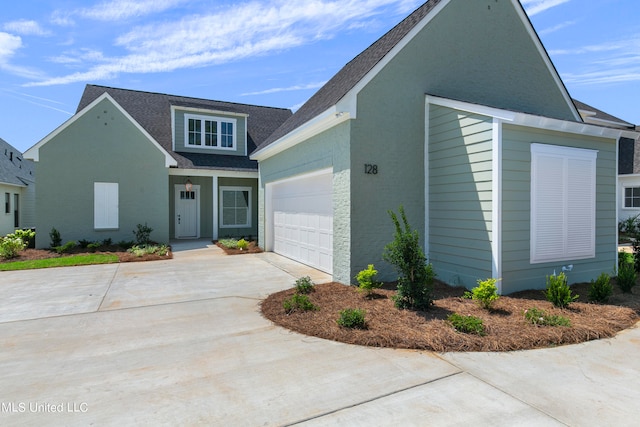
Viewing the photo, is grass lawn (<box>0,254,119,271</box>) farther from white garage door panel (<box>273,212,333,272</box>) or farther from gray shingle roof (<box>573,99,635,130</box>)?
gray shingle roof (<box>573,99,635,130</box>)

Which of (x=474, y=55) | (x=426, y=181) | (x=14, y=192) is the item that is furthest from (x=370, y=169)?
(x=14, y=192)

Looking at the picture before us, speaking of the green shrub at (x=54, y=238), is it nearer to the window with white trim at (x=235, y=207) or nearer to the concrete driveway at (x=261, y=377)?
the window with white trim at (x=235, y=207)

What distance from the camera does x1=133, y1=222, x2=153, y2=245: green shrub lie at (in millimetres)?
13281

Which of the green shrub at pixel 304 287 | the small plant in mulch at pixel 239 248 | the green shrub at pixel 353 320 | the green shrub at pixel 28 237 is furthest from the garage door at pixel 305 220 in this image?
the green shrub at pixel 28 237

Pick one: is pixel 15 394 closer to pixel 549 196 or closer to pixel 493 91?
pixel 549 196

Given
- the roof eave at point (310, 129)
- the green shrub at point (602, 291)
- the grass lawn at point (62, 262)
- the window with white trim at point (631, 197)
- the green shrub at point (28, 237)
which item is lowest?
the grass lawn at point (62, 262)

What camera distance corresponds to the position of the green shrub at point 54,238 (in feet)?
41.3

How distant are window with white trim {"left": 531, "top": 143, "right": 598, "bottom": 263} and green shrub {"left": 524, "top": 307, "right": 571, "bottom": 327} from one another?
1.94 metres

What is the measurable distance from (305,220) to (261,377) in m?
6.64

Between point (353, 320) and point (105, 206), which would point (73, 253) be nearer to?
point (105, 206)

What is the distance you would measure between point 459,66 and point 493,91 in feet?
3.99

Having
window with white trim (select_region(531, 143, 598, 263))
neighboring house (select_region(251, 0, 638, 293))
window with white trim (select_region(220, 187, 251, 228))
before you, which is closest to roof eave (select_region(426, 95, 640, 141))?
neighboring house (select_region(251, 0, 638, 293))

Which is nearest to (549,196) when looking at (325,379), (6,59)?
(325,379)

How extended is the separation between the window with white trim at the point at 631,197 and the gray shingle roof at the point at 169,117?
19.5m
